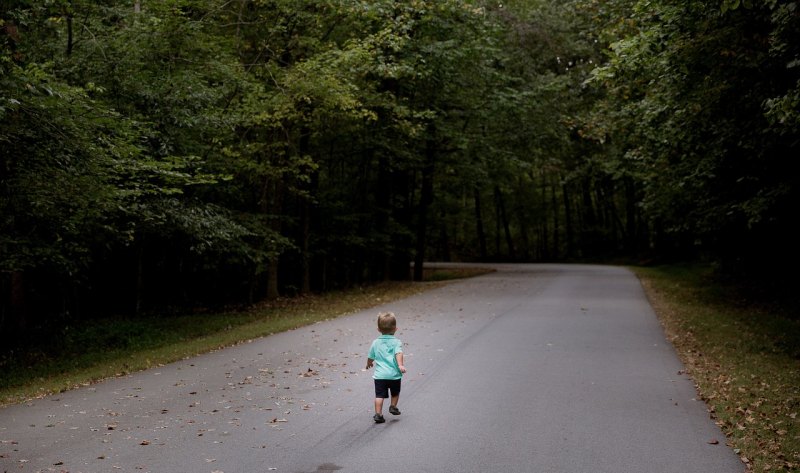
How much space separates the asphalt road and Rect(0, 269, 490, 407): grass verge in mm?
948

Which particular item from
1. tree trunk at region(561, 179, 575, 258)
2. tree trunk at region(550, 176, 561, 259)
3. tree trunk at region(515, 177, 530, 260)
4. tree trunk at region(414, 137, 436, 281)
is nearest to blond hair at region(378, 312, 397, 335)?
tree trunk at region(414, 137, 436, 281)

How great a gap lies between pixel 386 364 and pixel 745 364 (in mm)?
6828

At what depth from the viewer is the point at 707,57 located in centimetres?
1132

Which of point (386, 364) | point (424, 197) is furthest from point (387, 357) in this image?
point (424, 197)

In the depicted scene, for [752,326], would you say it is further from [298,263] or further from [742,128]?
[298,263]

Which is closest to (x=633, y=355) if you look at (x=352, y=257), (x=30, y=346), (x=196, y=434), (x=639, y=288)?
(x=196, y=434)

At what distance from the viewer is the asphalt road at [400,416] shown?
5.95 meters

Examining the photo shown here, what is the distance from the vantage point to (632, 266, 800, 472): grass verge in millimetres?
6539

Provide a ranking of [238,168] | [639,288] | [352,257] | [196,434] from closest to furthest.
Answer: [196,434] → [238,168] → [639,288] → [352,257]

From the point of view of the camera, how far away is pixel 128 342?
14828 mm

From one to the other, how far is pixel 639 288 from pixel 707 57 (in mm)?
14859

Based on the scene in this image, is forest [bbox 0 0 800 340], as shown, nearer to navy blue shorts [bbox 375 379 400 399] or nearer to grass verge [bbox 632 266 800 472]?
grass verge [bbox 632 266 800 472]

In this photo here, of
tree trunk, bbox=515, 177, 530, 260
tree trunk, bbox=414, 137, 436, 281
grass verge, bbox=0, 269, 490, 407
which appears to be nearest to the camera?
grass verge, bbox=0, 269, 490, 407

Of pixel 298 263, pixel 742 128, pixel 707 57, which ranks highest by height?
pixel 707 57
